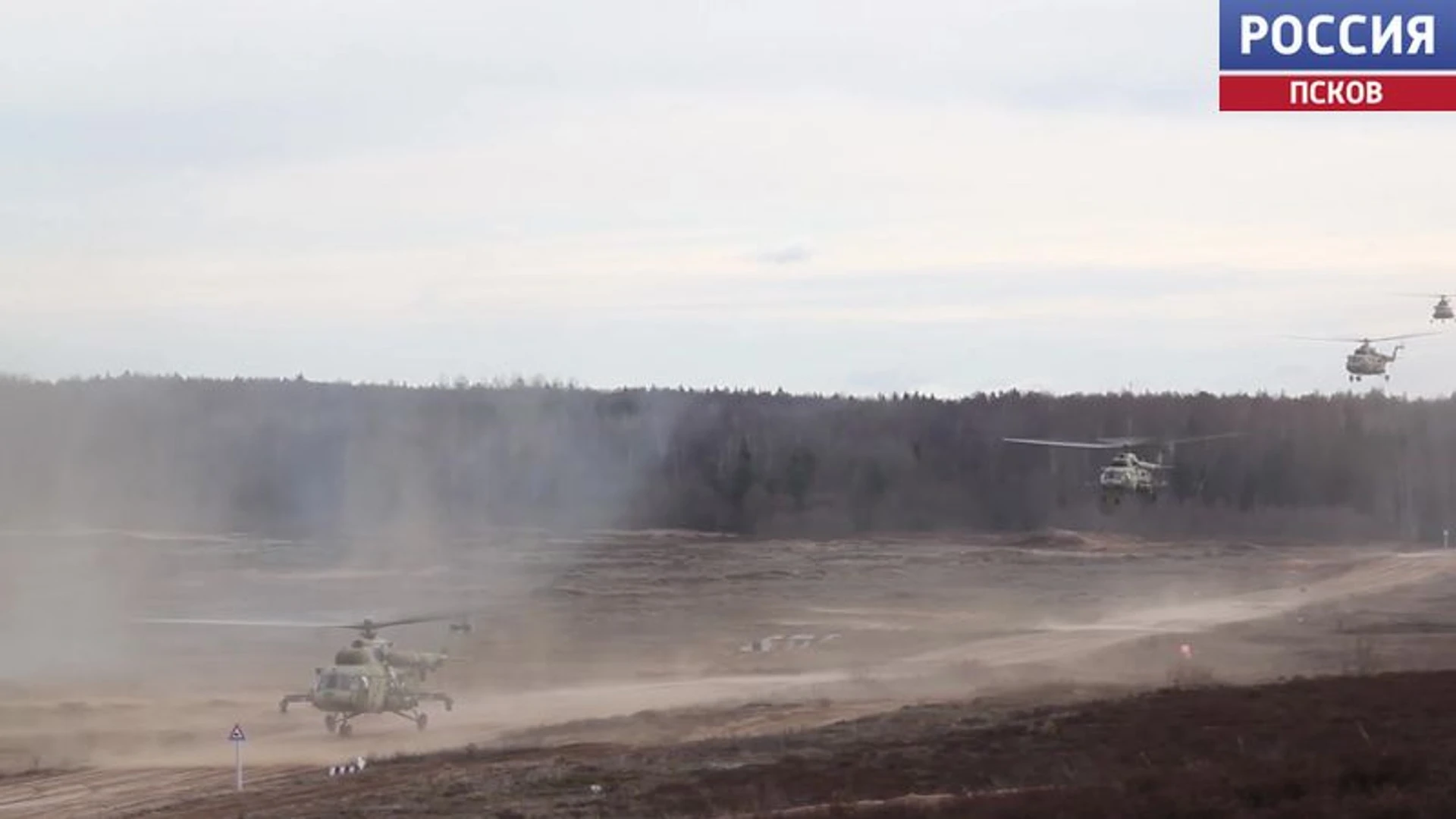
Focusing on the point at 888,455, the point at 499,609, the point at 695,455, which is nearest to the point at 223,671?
the point at 499,609

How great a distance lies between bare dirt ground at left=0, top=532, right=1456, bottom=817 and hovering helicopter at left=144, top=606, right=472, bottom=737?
2.59 feet

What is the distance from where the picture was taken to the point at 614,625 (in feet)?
256

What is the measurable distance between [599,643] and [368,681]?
83.0ft

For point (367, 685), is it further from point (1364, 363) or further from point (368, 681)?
point (1364, 363)

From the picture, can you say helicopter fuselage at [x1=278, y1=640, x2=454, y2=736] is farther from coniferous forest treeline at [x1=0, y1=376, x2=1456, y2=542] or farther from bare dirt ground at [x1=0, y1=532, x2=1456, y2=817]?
coniferous forest treeline at [x1=0, y1=376, x2=1456, y2=542]

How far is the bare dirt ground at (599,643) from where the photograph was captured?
41281mm

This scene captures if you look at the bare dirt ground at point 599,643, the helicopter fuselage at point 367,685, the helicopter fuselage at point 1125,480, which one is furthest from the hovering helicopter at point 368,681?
the helicopter fuselage at point 1125,480

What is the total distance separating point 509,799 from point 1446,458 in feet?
351

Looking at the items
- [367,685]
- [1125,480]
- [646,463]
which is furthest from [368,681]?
[646,463]

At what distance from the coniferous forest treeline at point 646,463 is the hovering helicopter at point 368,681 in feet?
110

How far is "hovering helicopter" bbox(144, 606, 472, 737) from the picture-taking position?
47406 mm

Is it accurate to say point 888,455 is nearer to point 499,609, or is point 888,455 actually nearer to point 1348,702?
point 499,609

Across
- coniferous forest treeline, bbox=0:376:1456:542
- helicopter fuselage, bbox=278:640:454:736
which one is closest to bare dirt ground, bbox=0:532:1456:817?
helicopter fuselage, bbox=278:640:454:736

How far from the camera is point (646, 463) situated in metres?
116
